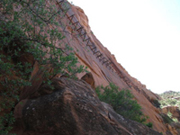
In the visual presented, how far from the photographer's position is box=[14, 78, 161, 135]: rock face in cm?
427

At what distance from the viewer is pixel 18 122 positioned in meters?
4.59

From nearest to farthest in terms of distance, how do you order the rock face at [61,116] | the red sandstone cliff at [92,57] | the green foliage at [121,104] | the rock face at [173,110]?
the rock face at [61,116] → the green foliage at [121,104] → the red sandstone cliff at [92,57] → the rock face at [173,110]

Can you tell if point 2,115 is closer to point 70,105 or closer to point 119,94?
point 70,105

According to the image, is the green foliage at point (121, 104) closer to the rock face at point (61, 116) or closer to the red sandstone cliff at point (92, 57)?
the red sandstone cliff at point (92, 57)

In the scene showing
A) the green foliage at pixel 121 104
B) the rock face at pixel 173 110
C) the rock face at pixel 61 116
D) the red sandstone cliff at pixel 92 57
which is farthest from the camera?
the rock face at pixel 173 110

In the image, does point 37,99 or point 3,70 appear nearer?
point 3,70

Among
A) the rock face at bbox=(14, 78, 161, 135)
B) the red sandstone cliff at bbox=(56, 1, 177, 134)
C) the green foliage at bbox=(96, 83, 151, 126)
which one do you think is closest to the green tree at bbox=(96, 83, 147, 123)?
the green foliage at bbox=(96, 83, 151, 126)

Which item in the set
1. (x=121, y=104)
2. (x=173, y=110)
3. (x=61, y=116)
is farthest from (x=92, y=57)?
(x=173, y=110)

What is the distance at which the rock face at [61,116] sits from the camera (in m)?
4.27

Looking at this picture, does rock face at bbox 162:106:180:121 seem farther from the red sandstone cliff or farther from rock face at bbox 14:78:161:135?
rock face at bbox 14:78:161:135

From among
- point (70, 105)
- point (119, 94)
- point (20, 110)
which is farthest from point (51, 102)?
point (119, 94)

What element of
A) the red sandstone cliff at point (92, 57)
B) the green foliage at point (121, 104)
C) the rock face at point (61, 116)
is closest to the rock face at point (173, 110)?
the red sandstone cliff at point (92, 57)

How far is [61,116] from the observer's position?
431cm

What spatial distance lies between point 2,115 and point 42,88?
1.21 m
